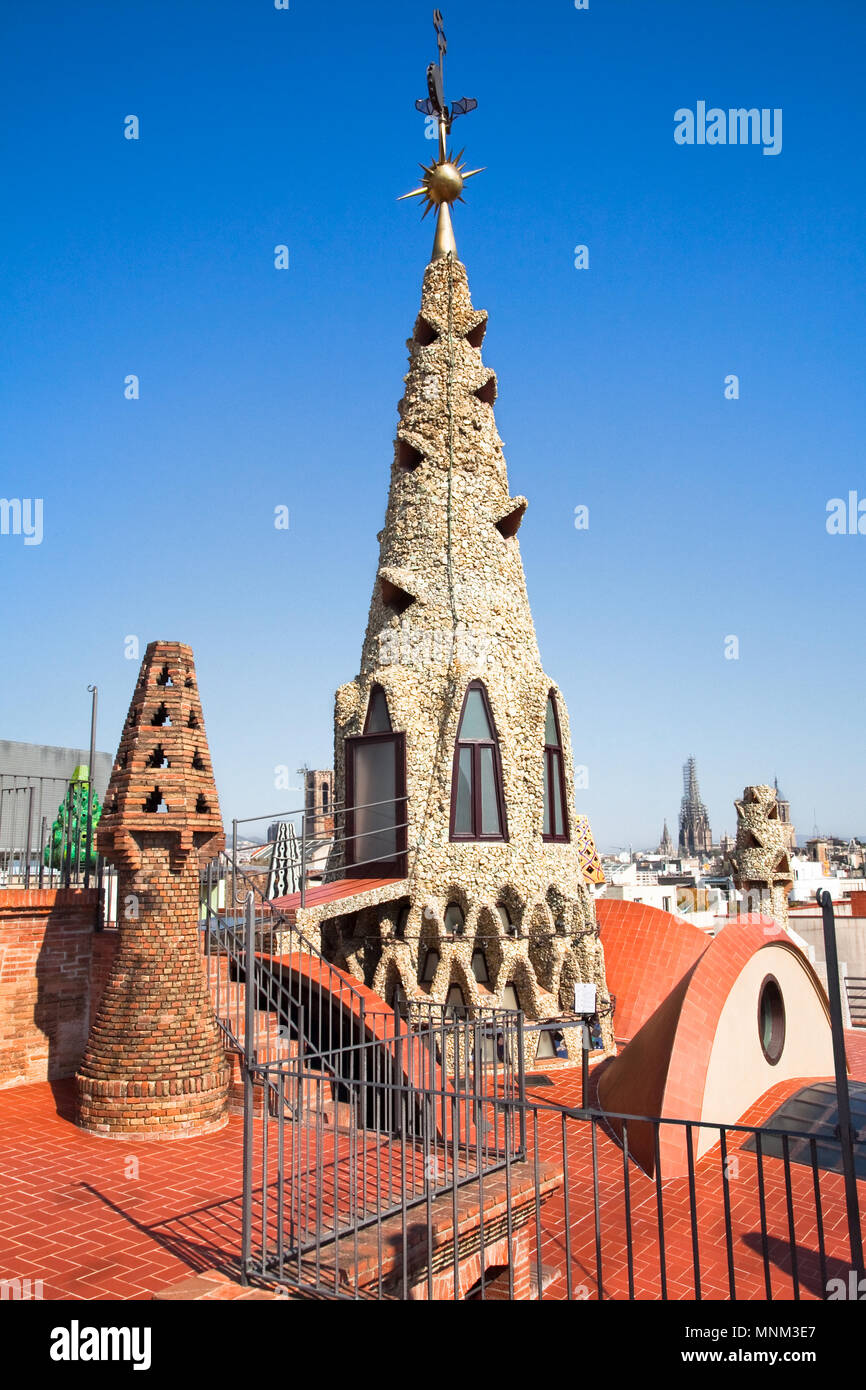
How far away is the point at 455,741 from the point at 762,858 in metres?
14.5

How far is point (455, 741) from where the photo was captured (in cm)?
1405

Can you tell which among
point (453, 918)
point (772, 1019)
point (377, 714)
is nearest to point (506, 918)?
point (453, 918)

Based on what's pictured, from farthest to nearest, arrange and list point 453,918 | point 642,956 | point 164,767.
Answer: point 642,956
point 453,918
point 164,767

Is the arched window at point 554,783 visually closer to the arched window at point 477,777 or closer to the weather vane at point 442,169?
the arched window at point 477,777

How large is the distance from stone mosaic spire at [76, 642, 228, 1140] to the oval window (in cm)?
633

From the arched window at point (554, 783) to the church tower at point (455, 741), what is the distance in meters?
0.03

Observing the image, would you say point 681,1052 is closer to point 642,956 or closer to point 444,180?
point 642,956

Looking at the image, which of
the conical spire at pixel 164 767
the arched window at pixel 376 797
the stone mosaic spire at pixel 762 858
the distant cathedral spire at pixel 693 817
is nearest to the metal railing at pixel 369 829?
the arched window at pixel 376 797

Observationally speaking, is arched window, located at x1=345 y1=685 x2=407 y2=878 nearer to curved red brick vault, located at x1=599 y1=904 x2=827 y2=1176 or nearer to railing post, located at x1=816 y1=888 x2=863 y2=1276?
curved red brick vault, located at x1=599 y1=904 x2=827 y2=1176

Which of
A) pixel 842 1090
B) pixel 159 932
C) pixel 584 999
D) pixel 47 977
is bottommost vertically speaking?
pixel 584 999

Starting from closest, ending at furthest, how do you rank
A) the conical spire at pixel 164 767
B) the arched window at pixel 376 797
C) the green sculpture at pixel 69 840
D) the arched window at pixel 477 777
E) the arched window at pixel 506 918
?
the conical spire at pixel 164 767
the green sculpture at pixel 69 840
the arched window at pixel 506 918
the arched window at pixel 376 797
the arched window at pixel 477 777

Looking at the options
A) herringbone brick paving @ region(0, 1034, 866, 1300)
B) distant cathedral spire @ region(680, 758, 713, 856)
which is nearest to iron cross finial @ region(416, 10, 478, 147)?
herringbone brick paving @ region(0, 1034, 866, 1300)

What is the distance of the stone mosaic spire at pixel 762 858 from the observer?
1001 inches

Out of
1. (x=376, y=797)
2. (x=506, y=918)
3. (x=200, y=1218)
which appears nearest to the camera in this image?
(x=200, y=1218)
